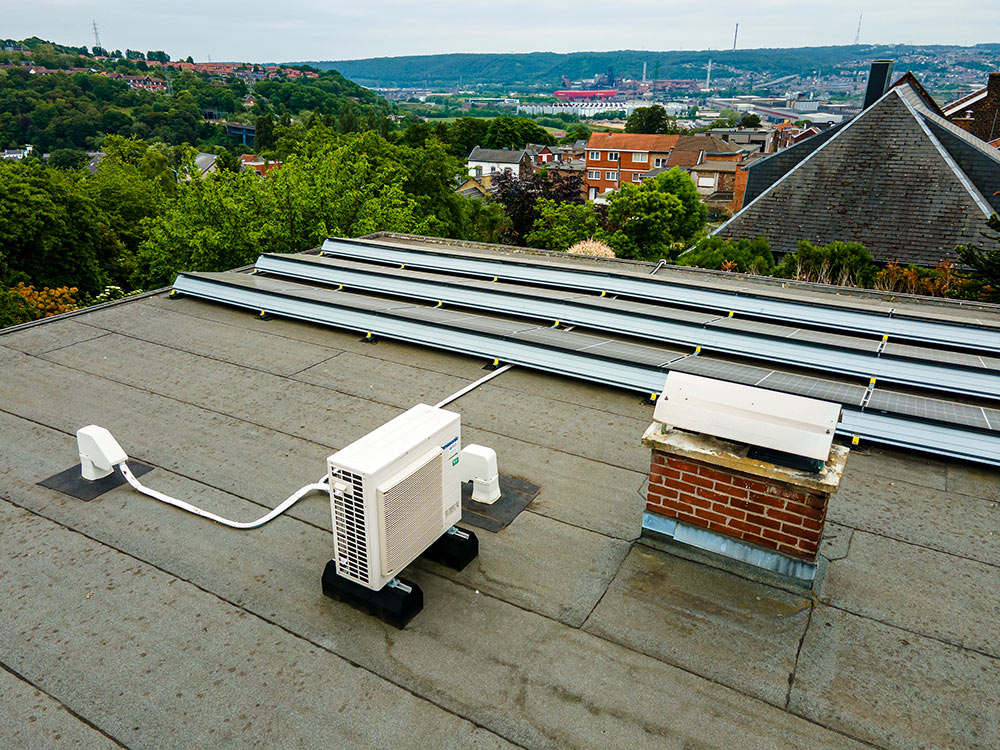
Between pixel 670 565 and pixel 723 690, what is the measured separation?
1.11 metres

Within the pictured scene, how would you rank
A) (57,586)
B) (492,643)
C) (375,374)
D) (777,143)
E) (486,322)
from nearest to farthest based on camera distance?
(492,643) < (57,586) < (375,374) < (486,322) < (777,143)

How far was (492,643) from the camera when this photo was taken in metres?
4.07

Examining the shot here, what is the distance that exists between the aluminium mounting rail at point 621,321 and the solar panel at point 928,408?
436 millimetres

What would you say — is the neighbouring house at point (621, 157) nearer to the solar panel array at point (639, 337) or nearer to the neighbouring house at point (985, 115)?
the neighbouring house at point (985, 115)

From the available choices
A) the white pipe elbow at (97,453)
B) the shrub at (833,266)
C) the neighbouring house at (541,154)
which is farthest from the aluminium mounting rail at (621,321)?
the neighbouring house at (541,154)

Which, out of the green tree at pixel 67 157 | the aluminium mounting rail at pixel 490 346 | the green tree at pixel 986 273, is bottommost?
the green tree at pixel 67 157

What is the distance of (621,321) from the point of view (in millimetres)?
9430

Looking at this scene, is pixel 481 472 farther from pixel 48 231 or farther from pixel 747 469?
pixel 48 231

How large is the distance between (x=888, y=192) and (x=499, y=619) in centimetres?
2683

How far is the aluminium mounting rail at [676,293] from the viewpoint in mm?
8695

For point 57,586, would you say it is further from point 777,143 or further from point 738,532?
point 777,143

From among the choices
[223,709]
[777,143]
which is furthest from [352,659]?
[777,143]

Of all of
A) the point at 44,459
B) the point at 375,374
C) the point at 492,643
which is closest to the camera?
the point at 492,643

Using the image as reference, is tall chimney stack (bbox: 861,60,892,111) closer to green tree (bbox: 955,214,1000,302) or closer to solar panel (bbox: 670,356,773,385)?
green tree (bbox: 955,214,1000,302)
